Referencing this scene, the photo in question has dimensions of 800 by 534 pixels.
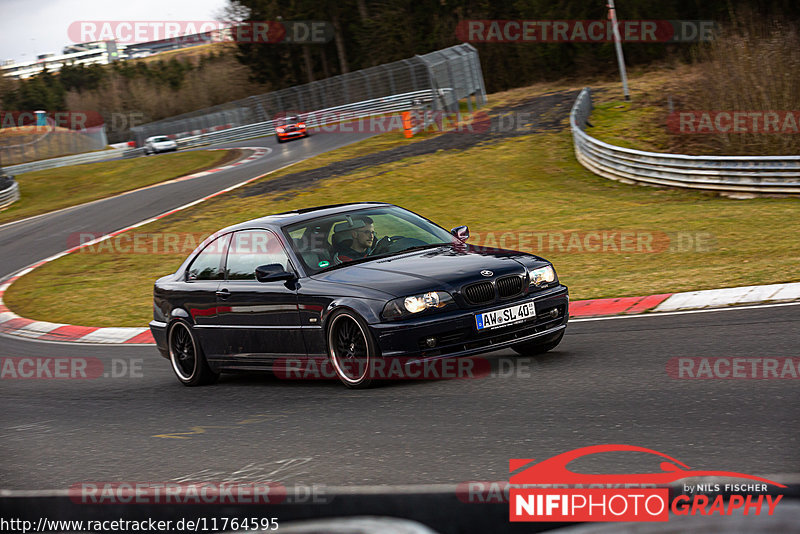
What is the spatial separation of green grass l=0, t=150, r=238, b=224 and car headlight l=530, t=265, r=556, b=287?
32227 mm

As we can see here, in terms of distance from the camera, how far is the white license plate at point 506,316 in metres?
6.78

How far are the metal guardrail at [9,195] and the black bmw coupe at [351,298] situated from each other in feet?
105

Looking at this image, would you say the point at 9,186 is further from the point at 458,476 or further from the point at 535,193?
the point at 458,476

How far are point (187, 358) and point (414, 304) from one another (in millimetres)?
2947

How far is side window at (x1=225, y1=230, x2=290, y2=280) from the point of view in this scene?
7.79 metres


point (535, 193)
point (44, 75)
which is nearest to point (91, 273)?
point (535, 193)

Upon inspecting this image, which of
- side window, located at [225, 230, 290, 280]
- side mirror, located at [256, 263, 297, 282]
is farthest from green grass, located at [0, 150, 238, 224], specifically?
side mirror, located at [256, 263, 297, 282]

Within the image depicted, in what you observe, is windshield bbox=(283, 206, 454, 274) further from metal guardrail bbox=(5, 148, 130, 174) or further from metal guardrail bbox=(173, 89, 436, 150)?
metal guardrail bbox=(5, 148, 130, 174)

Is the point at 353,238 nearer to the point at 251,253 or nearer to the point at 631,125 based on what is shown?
the point at 251,253

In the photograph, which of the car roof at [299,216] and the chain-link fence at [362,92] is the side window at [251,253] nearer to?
the car roof at [299,216]

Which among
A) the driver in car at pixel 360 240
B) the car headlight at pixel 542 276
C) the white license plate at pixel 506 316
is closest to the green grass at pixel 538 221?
the car headlight at pixel 542 276

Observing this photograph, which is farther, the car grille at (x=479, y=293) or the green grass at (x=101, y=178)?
the green grass at (x=101, y=178)

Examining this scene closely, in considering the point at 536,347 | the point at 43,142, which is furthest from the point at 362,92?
the point at 536,347

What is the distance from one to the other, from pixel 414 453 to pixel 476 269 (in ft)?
7.54
